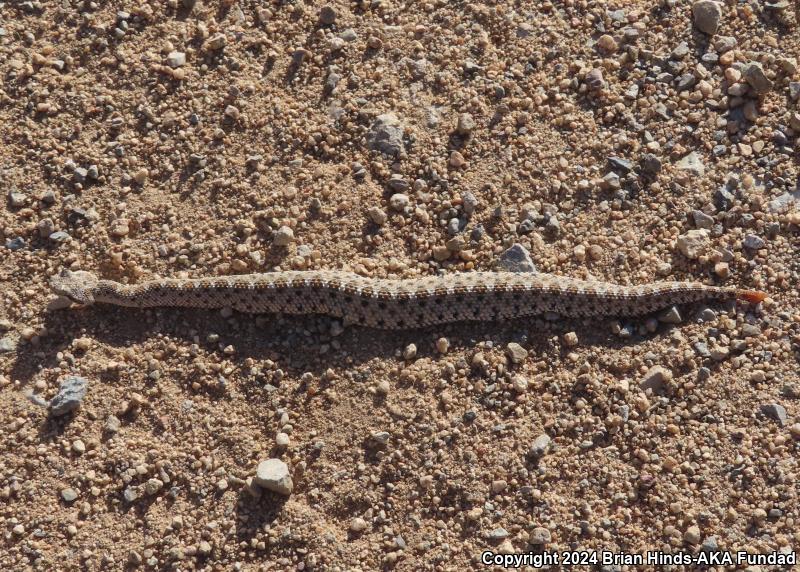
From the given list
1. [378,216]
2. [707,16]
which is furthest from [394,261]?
[707,16]

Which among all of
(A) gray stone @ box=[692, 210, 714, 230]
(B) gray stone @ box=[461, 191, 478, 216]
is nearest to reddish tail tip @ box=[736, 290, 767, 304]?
(A) gray stone @ box=[692, 210, 714, 230]

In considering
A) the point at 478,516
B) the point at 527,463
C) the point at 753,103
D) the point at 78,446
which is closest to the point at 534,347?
the point at 527,463

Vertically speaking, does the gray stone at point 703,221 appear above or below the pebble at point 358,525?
above

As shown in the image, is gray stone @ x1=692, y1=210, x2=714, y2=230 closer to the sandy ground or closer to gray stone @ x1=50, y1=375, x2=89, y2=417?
the sandy ground

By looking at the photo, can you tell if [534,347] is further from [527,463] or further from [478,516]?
[478,516]

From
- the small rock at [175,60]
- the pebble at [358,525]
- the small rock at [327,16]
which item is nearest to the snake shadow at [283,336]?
the pebble at [358,525]

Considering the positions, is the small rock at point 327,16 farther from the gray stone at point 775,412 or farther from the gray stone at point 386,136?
the gray stone at point 775,412

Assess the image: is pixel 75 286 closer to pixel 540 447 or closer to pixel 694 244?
pixel 540 447
